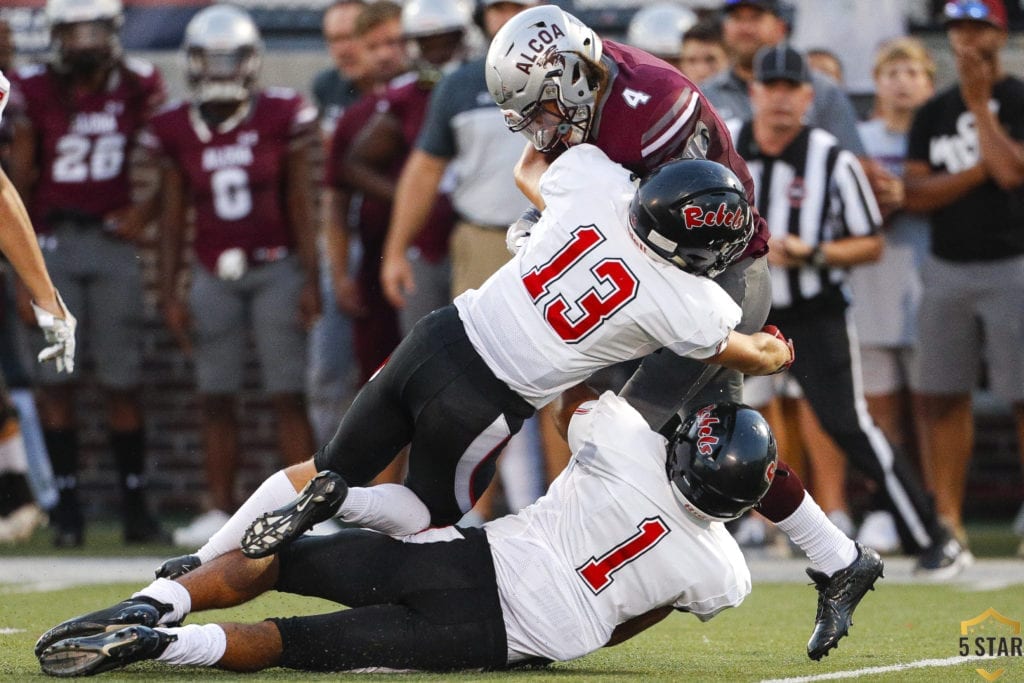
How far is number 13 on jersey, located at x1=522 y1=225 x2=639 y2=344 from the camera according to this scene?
4.58 m

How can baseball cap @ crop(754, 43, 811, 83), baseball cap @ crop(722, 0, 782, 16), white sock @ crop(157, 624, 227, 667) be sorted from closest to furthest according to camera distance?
white sock @ crop(157, 624, 227, 667)
baseball cap @ crop(754, 43, 811, 83)
baseball cap @ crop(722, 0, 782, 16)


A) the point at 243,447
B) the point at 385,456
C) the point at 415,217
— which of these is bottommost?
the point at 243,447

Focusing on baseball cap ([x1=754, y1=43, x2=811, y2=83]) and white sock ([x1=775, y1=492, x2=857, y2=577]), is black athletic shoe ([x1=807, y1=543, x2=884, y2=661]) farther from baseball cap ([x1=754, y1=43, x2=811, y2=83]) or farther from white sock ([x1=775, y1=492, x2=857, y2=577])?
baseball cap ([x1=754, y1=43, x2=811, y2=83])

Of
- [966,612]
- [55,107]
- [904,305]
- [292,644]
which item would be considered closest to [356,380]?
[55,107]

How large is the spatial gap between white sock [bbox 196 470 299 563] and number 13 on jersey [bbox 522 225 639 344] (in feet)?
2.70

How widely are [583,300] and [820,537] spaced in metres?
0.96

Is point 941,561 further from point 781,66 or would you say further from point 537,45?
point 537,45

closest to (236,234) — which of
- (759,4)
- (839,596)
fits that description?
(759,4)

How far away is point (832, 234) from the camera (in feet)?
23.6

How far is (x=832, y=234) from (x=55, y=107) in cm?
353

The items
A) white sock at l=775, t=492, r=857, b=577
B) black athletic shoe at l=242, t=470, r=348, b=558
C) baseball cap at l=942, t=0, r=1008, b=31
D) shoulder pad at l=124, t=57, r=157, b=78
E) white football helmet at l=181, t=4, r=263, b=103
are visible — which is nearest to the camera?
black athletic shoe at l=242, t=470, r=348, b=558

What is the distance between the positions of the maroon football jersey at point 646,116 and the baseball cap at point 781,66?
6.49 ft

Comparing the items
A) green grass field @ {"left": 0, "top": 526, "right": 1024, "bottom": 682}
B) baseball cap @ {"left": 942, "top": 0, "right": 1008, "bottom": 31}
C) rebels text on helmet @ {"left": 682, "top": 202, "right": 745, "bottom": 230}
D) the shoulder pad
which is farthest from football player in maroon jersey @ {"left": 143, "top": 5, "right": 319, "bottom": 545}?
rebels text on helmet @ {"left": 682, "top": 202, "right": 745, "bottom": 230}

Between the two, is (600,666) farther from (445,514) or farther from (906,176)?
(906,176)
